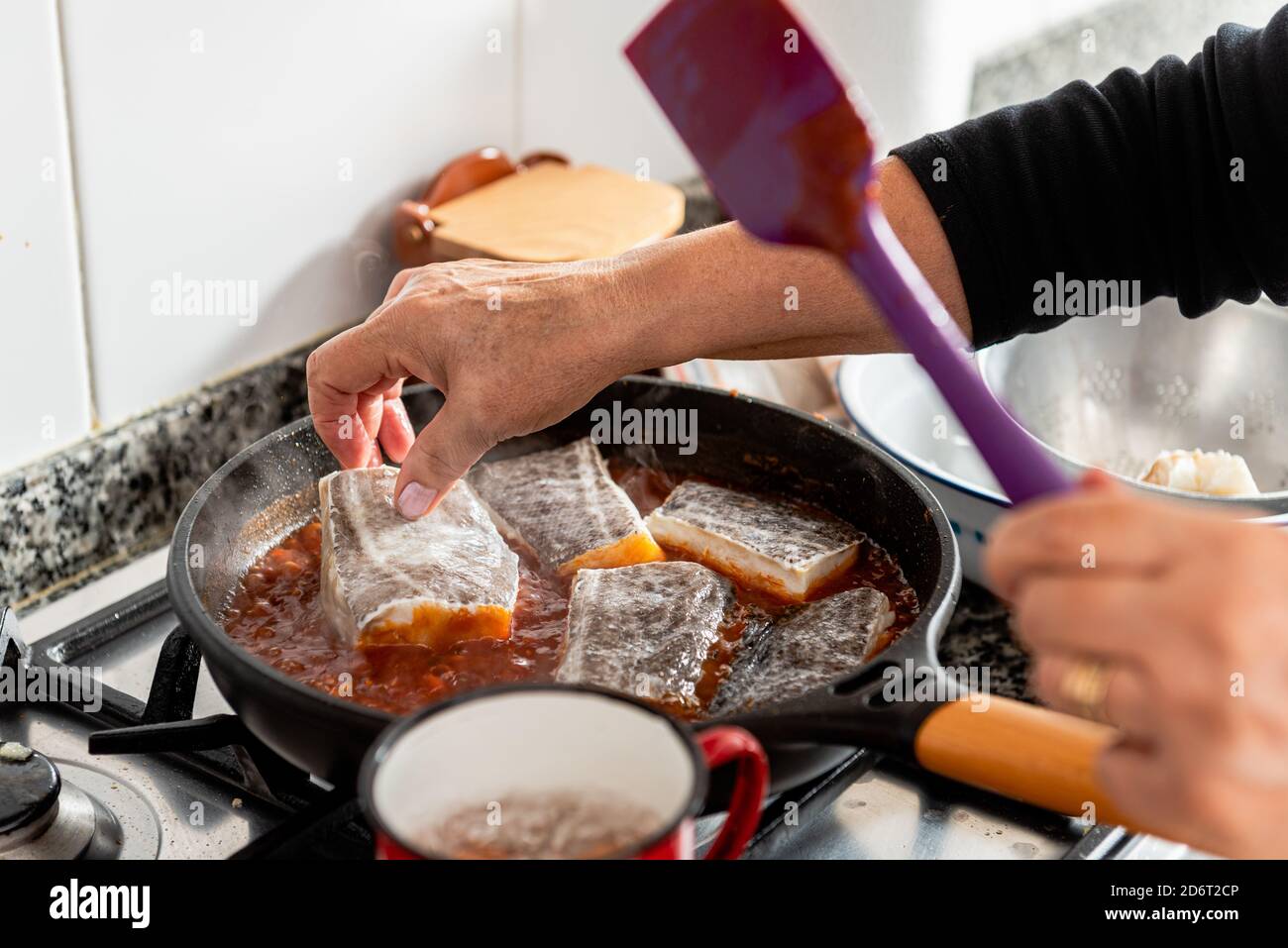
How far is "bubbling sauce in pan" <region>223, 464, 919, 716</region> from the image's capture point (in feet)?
3.11

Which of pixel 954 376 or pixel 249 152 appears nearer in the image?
pixel 954 376

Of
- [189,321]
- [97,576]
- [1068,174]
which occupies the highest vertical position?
[1068,174]

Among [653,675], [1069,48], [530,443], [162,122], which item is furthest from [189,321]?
[1069,48]

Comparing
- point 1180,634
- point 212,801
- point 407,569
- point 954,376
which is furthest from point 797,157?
point 212,801

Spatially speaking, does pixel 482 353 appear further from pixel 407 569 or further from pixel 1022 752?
pixel 1022 752

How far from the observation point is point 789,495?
121 centimetres

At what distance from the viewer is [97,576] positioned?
4.33 ft

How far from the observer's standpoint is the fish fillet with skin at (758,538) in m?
1.08

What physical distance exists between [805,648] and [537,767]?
38 cm

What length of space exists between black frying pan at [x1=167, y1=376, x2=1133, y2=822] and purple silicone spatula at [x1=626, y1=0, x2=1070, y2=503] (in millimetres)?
139
